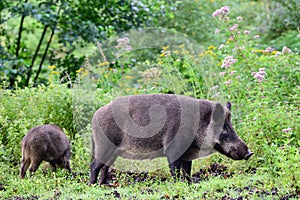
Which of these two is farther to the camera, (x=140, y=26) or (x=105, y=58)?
(x=140, y=26)

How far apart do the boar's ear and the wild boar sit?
236cm

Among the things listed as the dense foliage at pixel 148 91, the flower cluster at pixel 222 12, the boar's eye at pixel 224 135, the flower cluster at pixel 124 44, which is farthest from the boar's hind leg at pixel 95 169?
the flower cluster at pixel 124 44

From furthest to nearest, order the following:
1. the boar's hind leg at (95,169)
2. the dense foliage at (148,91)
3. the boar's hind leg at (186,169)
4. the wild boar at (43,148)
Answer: the wild boar at (43,148) < the boar's hind leg at (95,169) < the boar's hind leg at (186,169) < the dense foliage at (148,91)

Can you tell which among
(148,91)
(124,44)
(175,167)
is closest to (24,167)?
(175,167)

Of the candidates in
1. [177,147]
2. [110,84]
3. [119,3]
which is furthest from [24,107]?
[119,3]

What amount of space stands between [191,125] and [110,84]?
395 cm

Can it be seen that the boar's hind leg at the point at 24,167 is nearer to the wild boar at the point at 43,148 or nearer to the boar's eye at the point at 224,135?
the wild boar at the point at 43,148

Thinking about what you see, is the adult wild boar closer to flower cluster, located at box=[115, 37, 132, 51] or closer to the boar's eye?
the boar's eye

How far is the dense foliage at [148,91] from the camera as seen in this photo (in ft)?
21.5

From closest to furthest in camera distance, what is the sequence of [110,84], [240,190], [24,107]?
[240,190]
[24,107]
[110,84]

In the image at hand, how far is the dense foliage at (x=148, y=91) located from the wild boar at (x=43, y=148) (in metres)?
0.20

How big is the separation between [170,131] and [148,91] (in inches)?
133

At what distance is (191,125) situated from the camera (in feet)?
22.5

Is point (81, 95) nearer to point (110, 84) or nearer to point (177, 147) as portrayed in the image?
point (110, 84)
